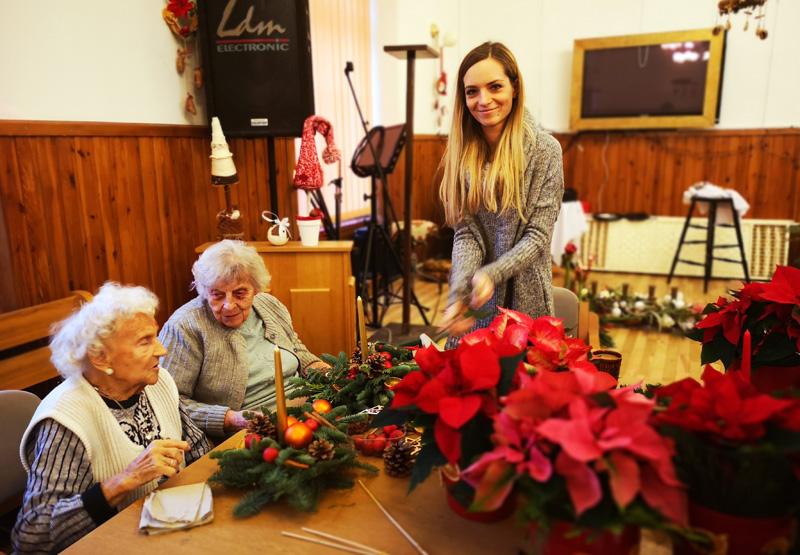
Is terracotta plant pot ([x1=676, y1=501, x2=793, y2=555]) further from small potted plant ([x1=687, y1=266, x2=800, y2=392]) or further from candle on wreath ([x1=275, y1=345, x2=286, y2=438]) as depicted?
candle on wreath ([x1=275, y1=345, x2=286, y2=438])

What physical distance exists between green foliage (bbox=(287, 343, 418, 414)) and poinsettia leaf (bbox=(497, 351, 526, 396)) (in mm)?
523

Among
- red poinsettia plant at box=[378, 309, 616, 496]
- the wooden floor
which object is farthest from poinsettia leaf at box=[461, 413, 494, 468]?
the wooden floor

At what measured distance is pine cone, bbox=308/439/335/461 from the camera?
1063mm

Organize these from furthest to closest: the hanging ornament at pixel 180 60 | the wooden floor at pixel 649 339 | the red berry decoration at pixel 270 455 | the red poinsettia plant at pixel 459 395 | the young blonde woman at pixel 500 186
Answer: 1. the wooden floor at pixel 649 339
2. the hanging ornament at pixel 180 60
3. the young blonde woman at pixel 500 186
4. the red berry decoration at pixel 270 455
5. the red poinsettia plant at pixel 459 395

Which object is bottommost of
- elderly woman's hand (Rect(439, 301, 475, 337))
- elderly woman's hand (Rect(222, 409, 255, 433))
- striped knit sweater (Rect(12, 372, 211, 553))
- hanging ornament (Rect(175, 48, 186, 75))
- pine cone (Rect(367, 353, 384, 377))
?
elderly woman's hand (Rect(222, 409, 255, 433))

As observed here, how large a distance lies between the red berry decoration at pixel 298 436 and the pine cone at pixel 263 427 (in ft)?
0.23

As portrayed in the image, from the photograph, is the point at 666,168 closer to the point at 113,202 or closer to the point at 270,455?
the point at 113,202

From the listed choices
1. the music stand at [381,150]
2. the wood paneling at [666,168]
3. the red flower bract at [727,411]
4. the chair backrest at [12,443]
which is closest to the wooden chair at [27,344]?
the chair backrest at [12,443]

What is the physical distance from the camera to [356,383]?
1.38m

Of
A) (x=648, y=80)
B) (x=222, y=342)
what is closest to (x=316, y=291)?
(x=222, y=342)

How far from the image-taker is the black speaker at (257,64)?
108 inches

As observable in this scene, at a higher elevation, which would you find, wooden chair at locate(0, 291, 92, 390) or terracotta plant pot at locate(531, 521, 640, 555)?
terracotta plant pot at locate(531, 521, 640, 555)

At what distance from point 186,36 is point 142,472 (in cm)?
236

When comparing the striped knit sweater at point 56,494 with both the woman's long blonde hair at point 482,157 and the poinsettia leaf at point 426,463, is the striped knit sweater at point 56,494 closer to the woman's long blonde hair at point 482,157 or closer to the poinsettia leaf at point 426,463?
the poinsettia leaf at point 426,463
